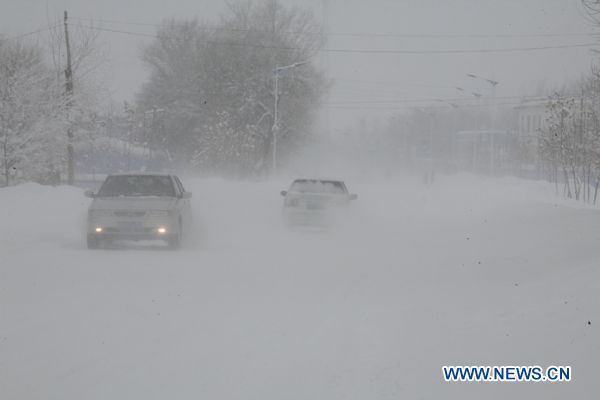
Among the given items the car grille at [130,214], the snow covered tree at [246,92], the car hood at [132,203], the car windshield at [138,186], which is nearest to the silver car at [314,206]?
the car windshield at [138,186]

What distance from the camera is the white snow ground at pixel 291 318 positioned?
651 cm

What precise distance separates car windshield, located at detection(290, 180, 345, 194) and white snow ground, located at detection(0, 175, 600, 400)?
192 inches

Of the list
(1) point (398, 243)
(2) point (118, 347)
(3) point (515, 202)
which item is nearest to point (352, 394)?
(2) point (118, 347)

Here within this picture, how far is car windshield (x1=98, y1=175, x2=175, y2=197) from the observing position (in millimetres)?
17344

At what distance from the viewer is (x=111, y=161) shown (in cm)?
6250

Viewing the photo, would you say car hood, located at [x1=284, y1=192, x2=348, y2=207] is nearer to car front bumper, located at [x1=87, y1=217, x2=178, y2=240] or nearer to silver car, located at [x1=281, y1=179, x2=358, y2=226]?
silver car, located at [x1=281, y1=179, x2=358, y2=226]

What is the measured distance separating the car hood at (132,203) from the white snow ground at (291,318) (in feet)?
3.41

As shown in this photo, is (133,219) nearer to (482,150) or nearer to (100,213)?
(100,213)

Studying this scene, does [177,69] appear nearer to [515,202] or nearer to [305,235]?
[515,202]

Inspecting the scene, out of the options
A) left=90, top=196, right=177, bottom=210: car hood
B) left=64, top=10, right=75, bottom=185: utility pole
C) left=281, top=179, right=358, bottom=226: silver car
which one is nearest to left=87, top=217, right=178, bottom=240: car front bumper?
left=90, top=196, right=177, bottom=210: car hood

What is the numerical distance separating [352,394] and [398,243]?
12843 mm

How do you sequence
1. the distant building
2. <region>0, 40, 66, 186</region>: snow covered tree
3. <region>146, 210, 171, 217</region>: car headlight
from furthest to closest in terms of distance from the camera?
the distant building
<region>0, 40, 66, 186</region>: snow covered tree
<region>146, 210, 171, 217</region>: car headlight

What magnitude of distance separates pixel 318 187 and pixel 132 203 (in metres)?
7.64

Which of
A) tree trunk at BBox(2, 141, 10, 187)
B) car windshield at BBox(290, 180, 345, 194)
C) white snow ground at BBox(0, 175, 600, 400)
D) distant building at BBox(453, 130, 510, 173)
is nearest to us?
white snow ground at BBox(0, 175, 600, 400)
